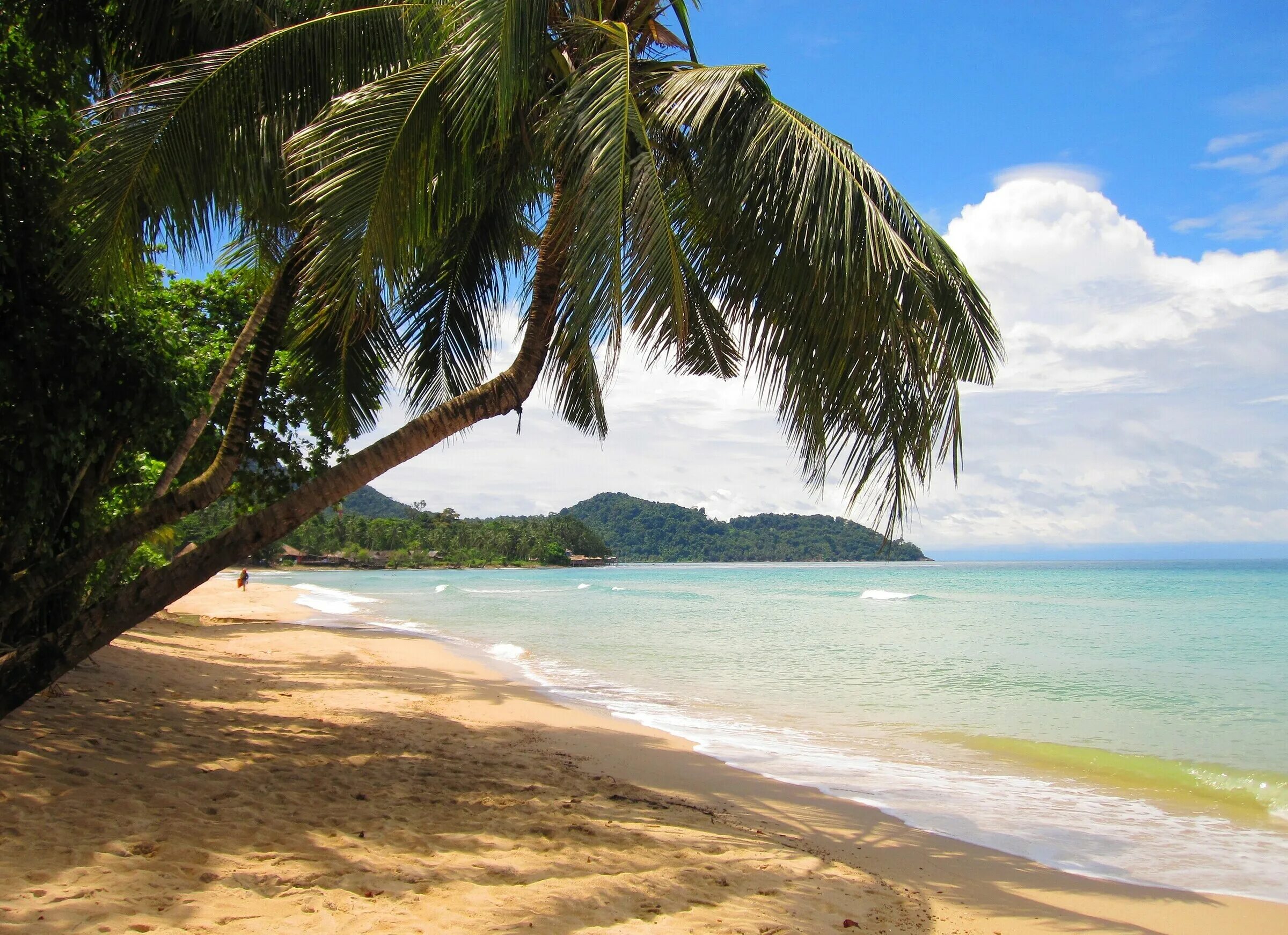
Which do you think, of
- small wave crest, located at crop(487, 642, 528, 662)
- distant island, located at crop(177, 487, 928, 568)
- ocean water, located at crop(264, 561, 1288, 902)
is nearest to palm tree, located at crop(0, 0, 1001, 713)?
ocean water, located at crop(264, 561, 1288, 902)

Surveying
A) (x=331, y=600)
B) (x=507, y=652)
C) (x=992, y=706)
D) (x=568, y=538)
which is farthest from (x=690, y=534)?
(x=992, y=706)

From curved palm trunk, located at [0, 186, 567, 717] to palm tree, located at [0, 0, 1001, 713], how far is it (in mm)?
13

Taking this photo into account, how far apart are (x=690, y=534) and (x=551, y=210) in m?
133

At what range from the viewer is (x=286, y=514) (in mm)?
4270

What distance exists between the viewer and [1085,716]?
10.5 m

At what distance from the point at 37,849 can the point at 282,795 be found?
1297mm

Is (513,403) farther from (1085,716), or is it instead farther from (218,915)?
(1085,716)

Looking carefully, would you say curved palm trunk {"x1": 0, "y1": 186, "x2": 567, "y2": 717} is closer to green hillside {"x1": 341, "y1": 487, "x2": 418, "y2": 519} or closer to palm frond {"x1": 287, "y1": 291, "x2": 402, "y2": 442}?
palm frond {"x1": 287, "y1": 291, "x2": 402, "y2": 442}

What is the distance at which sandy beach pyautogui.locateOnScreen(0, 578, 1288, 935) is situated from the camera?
3006 millimetres

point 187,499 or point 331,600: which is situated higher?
point 187,499

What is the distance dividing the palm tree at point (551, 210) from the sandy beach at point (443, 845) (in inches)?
39.2

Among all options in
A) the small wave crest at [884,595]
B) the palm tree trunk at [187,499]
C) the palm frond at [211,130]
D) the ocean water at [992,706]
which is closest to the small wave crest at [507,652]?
the ocean water at [992,706]

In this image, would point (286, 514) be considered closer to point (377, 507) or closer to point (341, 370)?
point (341, 370)

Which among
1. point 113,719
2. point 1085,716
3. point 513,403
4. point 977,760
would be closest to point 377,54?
point 513,403
